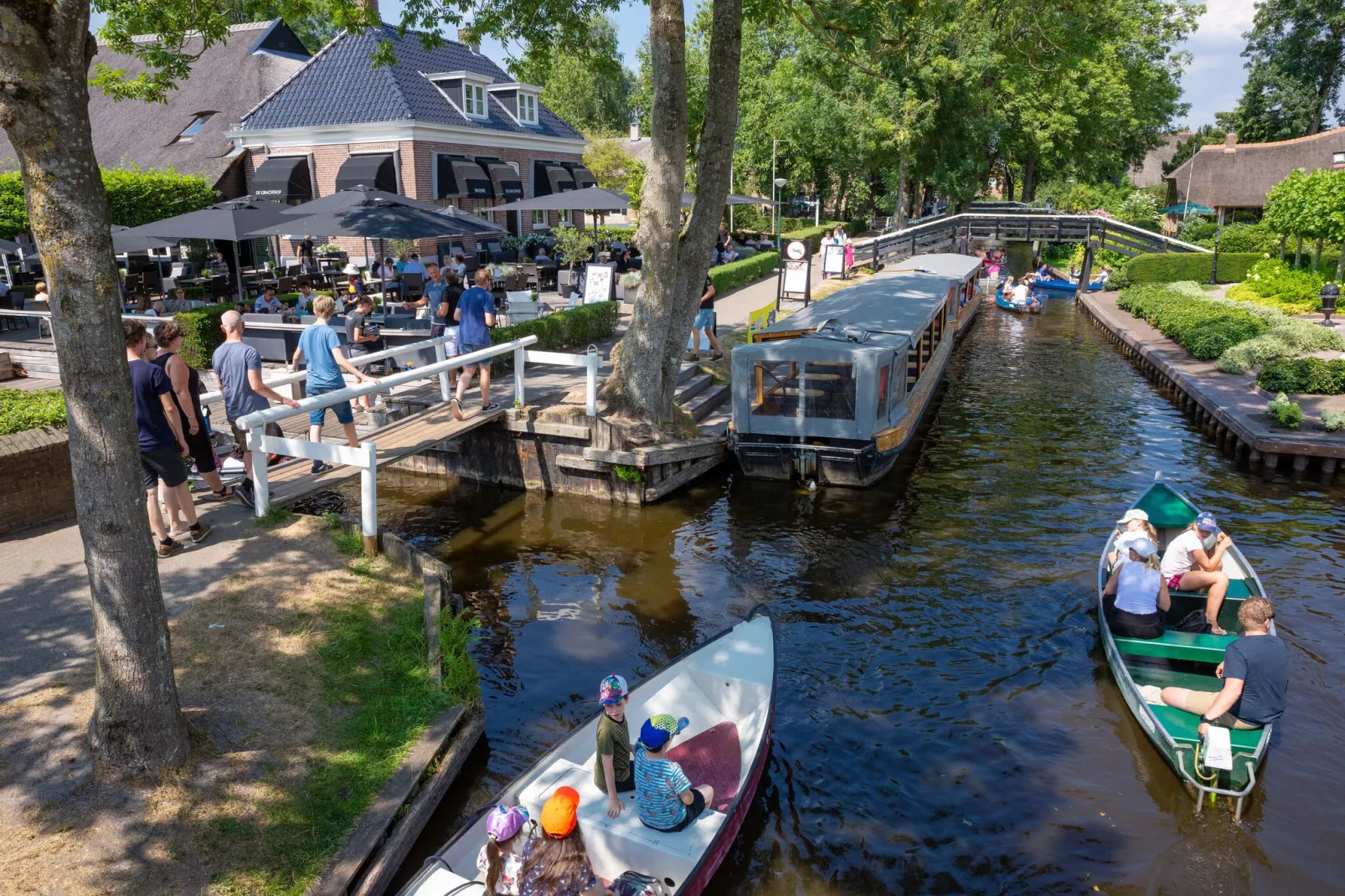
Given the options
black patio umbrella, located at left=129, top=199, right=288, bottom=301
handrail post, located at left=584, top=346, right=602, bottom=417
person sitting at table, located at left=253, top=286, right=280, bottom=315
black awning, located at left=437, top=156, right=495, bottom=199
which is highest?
black awning, located at left=437, top=156, right=495, bottom=199

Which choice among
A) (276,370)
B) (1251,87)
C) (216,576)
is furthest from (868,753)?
(1251,87)

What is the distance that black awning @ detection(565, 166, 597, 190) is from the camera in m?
37.7

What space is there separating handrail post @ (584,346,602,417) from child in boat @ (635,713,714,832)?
A: 8.06 m

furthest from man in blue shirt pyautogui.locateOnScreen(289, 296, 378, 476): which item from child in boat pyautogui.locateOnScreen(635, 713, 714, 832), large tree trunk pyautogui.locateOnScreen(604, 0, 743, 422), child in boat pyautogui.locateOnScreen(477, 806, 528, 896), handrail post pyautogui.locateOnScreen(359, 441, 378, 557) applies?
child in boat pyautogui.locateOnScreen(477, 806, 528, 896)

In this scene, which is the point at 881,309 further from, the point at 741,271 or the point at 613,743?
the point at 741,271

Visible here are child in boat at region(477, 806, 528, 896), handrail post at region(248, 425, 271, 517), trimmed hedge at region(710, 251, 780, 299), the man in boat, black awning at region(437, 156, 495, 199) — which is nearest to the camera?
child in boat at region(477, 806, 528, 896)

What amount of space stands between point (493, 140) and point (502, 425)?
23126mm

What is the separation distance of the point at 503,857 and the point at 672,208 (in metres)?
9.99

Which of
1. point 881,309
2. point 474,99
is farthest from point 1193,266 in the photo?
point 474,99

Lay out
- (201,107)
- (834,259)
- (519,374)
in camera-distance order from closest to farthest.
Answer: (519,374)
(834,259)
(201,107)

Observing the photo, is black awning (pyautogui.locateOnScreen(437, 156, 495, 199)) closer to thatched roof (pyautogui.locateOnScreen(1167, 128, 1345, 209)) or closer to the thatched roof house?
the thatched roof house

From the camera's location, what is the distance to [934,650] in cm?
995

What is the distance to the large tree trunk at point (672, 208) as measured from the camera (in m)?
12.9

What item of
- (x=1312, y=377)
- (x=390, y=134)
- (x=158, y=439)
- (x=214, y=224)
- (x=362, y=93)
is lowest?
(x=1312, y=377)
